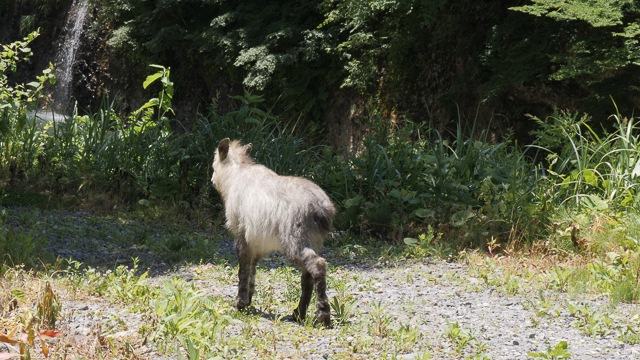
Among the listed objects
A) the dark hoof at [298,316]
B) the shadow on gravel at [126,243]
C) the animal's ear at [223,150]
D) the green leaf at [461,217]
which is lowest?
the shadow on gravel at [126,243]

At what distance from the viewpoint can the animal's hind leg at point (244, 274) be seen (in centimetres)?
550

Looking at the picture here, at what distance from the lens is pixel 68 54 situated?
19391 mm

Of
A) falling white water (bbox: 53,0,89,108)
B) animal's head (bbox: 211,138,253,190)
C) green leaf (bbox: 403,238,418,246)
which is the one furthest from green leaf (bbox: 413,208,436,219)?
falling white water (bbox: 53,0,89,108)

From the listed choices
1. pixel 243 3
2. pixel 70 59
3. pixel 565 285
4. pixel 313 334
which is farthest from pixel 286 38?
pixel 313 334

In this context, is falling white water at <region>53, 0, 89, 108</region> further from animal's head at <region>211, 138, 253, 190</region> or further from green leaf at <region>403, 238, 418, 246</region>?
animal's head at <region>211, 138, 253, 190</region>

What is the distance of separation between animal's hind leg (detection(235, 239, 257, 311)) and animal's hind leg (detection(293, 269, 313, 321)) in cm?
45

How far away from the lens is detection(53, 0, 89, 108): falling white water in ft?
63.3

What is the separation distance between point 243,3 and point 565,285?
11.0 metres

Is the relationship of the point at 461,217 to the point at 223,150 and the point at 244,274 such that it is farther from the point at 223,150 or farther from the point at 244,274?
the point at 244,274

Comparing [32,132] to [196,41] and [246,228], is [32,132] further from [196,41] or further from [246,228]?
[196,41]

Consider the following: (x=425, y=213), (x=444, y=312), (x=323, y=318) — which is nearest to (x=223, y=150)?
(x=323, y=318)

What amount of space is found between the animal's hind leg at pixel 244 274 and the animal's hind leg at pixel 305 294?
0.45 m

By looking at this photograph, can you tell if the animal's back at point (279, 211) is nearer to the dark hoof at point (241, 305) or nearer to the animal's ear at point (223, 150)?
the dark hoof at point (241, 305)

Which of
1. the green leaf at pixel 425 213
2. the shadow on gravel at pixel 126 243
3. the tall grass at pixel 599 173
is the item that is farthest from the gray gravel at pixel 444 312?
the tall grass at pixel 599 173
